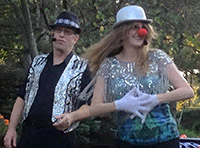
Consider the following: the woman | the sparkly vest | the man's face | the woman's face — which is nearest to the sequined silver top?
the woman

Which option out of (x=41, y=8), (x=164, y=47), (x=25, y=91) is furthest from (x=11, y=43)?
(x=25, y=91)

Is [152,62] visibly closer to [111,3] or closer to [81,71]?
[81,71]

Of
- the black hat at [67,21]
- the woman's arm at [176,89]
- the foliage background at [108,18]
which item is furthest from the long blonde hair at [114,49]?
the foliage background at [108,18]

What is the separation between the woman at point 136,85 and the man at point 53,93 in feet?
1.04

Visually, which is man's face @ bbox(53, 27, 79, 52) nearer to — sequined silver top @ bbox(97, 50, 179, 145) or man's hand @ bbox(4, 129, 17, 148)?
sequined silver top @ bbox(97, 50, 179, 145)

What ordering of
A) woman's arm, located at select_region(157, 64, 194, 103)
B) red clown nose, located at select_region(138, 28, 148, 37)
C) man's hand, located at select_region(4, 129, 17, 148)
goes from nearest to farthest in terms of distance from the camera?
woman's arm, located at select_region(157, 64, 194, 103), red clown nose, located at select_region(138, 28, 148, 37), man's hand, located at select_region(4, 129, 17, 148)

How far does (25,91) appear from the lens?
150 inches

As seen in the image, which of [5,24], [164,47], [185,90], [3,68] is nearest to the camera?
[185,90]

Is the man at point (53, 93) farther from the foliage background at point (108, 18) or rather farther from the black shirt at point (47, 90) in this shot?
the foliage background at point (108, 18)

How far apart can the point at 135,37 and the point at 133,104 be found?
0.47 metres

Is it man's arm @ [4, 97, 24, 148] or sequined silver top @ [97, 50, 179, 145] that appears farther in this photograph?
man's arm @ [4, 97, 24, 148]

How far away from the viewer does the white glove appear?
296 centimetres

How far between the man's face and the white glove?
3.01 feet

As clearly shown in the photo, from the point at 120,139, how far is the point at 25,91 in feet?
3.37
